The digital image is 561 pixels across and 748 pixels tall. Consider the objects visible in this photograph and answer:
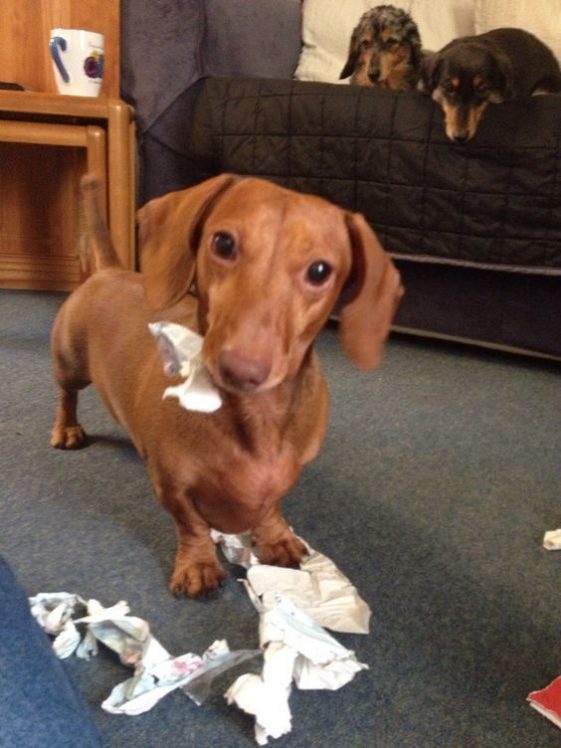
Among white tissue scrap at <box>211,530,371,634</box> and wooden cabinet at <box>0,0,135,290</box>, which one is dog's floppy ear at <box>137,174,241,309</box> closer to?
white tissue scrap at <box>211,530,371,634</box>

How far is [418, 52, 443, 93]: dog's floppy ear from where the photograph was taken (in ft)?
7.08

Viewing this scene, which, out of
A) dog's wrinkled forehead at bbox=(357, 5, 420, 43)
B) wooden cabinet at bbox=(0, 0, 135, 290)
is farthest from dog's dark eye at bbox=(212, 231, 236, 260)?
dog's wrinkled forehead at bbox=(357, 5, 420, 43)

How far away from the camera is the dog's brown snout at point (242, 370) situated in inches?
31.2

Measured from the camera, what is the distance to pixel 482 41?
90.0 inches

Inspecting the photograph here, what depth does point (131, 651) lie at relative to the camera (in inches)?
36.4

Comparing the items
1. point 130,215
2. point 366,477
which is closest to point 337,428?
point 366,477

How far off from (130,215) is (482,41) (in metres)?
1.17

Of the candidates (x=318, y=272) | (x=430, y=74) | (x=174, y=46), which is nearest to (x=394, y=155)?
(x=430, y=74)

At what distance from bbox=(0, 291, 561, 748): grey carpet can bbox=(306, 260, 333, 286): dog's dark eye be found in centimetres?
47

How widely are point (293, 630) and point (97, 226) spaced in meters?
0.98

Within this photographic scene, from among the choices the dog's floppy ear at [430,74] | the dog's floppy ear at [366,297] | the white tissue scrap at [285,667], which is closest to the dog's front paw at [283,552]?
the white tissue scrap at [285,667]

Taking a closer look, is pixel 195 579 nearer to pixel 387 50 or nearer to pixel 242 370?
pixel 242 370

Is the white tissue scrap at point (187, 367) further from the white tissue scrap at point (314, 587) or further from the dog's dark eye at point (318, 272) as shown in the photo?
the white tissue scrap at point (314, 587)

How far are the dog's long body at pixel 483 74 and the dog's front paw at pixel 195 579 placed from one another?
1419mm
